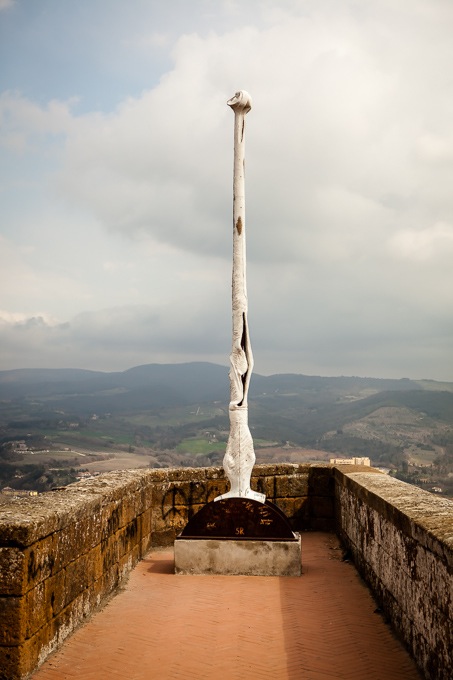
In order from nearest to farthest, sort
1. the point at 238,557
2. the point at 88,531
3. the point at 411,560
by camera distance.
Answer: the point at 411,560 → the point at 88,531 → the point at 238,557

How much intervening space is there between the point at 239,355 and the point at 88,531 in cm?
301

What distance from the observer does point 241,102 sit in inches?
310

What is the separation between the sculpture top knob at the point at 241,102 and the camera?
787 cm

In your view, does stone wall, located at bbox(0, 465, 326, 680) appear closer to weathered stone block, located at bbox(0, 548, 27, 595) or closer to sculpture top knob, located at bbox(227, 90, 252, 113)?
weathered stone block, located at bbox(0, 548, 27, 595)

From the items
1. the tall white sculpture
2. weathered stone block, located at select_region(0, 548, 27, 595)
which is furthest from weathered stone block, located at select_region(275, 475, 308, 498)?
weathered stone block, located at select_region(0, 548, 27, 595)

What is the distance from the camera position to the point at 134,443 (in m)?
76.6

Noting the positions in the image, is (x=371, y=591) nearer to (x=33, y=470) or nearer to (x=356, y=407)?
(x=33, y=470)

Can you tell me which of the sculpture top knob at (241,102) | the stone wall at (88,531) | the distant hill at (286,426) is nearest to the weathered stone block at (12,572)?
the stone wall at (88,531)

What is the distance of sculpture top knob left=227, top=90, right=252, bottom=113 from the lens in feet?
25.8

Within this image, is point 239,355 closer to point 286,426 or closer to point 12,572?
point 12,572

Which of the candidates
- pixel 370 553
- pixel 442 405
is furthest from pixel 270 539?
pixel 442 405

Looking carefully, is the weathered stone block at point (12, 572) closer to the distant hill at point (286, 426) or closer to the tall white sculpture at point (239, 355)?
the tall white sculpture at point (239, 355)

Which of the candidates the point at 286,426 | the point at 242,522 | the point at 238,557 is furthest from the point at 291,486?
the point at 286,426

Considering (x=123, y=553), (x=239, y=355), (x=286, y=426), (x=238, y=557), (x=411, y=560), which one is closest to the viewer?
(x=411, y=560)
